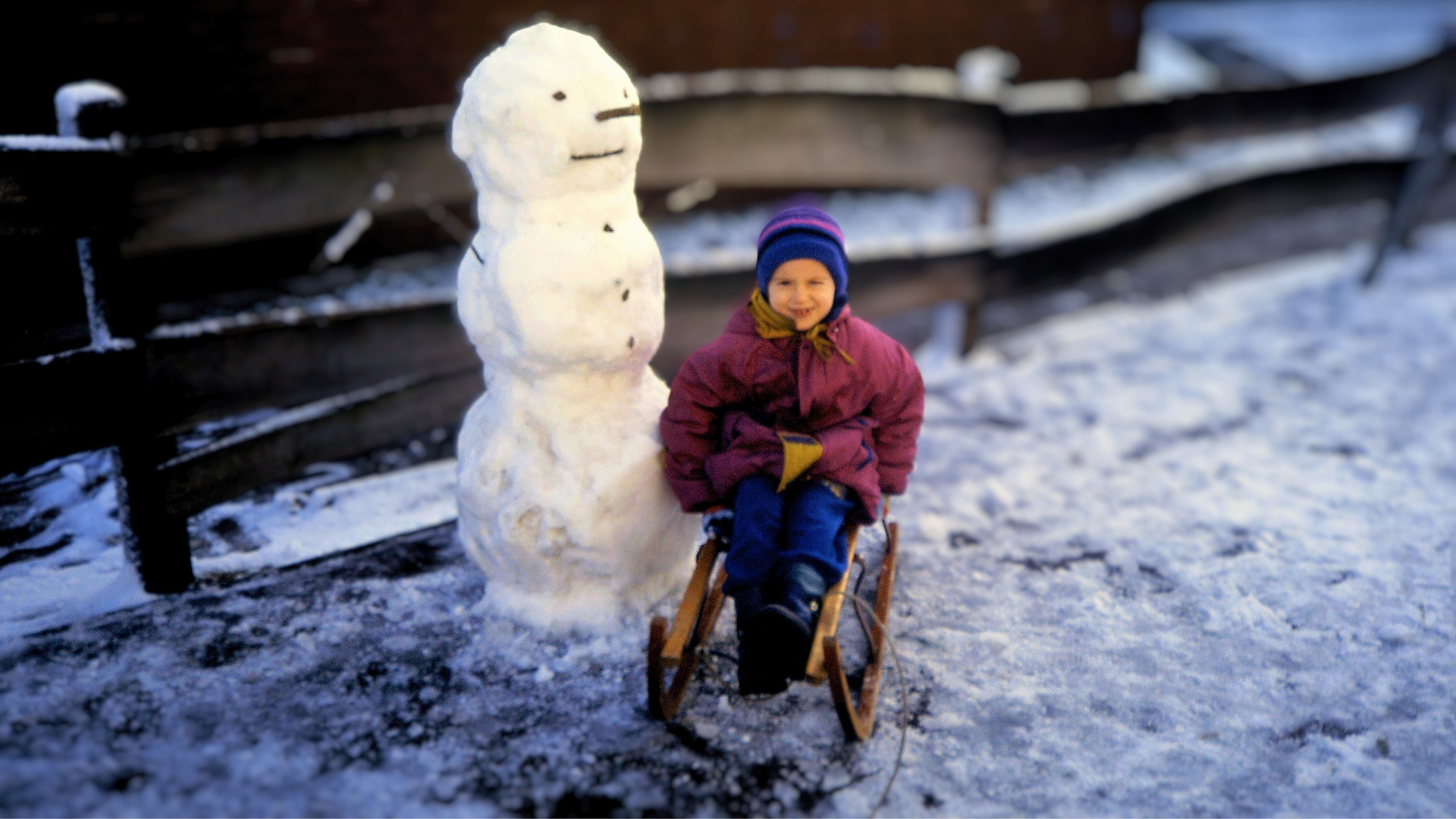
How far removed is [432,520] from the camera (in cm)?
327

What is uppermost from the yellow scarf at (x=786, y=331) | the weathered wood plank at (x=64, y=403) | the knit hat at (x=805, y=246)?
the knit hat at (x=805, y=246)

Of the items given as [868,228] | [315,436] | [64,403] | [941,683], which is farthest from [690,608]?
[868,228]

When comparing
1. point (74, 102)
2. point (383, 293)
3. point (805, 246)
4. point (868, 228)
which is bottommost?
point (868, 228)

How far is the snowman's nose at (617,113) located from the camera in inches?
93.3

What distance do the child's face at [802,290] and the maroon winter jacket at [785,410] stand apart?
0.08 metres

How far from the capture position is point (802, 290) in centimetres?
241

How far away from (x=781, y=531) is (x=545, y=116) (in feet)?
3.59

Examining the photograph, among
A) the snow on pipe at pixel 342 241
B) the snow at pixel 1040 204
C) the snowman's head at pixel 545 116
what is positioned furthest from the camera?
the snow on pipe at pixel 342 241

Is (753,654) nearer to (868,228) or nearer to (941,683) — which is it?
(941,683)

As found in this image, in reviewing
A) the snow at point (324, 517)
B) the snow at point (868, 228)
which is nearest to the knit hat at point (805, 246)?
the snow at point (324, 517)

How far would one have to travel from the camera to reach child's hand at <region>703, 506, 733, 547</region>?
100 inches

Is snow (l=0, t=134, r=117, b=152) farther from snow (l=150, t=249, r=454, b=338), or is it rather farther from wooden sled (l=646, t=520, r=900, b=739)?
wooden sled (l=646, t=520, r=900, b=739)

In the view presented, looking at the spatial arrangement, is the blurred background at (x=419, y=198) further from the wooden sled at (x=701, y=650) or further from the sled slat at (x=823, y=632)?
the sled slat at (x=823, y=632)

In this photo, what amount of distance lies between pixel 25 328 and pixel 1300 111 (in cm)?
626
